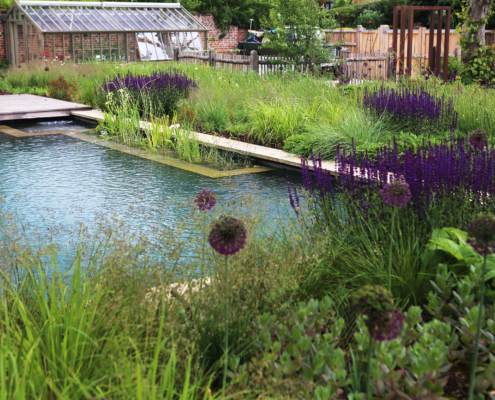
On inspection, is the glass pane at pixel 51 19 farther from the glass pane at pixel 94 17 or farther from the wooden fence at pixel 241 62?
the wooden fence at pixel 241 62

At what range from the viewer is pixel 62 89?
15.1 meters

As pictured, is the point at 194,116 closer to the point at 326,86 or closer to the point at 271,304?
the point at 326,86

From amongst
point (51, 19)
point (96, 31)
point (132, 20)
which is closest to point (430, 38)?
point (96, 31)

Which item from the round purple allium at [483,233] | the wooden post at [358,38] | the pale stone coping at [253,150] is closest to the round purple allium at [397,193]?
the round purple allium at [483,233]

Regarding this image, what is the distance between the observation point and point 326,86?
10133 millimetres

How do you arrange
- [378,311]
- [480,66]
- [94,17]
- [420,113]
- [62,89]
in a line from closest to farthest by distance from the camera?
[378,311] < [420,113] < [480,66] < [62,89] < [94,17]

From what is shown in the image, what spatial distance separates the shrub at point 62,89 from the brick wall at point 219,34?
51.8 ft

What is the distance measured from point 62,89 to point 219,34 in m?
17.8

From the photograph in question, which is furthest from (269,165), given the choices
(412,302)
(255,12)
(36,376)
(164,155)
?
(255,12)

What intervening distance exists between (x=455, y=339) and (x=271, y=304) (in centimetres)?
80

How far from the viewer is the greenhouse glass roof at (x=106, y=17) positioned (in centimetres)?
2025

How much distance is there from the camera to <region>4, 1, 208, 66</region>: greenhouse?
20.3 m

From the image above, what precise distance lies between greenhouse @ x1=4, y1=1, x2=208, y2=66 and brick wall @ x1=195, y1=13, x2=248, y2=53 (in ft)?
21.8

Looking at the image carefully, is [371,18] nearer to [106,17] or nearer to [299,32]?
[106,17]
